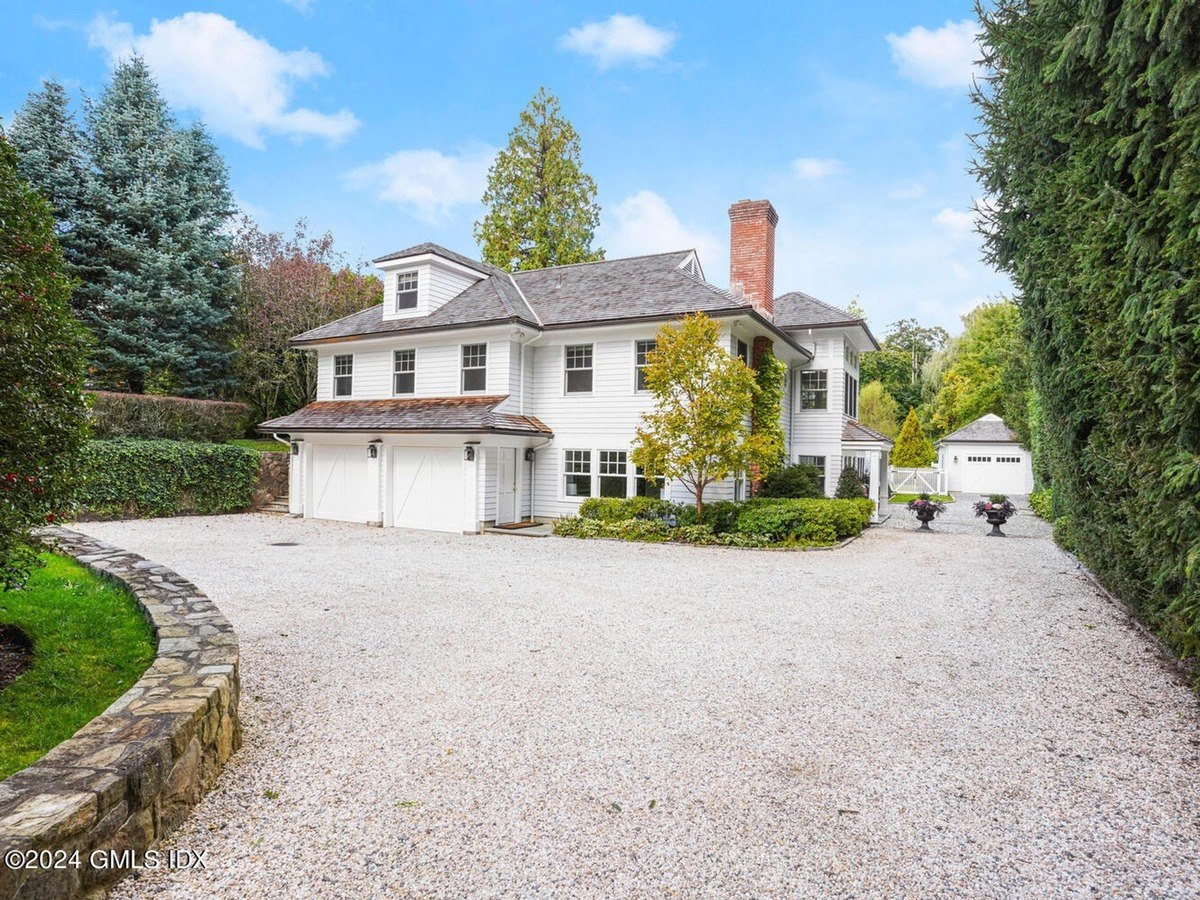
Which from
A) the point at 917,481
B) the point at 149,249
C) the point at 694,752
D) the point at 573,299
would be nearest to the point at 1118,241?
the point at 694,752

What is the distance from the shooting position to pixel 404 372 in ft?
59.5

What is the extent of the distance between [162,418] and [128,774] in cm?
1821

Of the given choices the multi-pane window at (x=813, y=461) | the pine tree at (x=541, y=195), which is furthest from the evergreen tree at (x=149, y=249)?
the multi-pane window at (x=813, y=461)

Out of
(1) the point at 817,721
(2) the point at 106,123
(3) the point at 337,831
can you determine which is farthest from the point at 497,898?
(2) the point at 106,123

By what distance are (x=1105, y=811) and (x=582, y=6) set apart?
15531mm

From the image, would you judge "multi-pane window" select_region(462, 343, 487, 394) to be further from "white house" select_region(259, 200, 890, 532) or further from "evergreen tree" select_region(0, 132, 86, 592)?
"evergreen tree" select_region(0, 132, 86, 592)

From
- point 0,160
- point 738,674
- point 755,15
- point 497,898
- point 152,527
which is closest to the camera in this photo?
point 497,898

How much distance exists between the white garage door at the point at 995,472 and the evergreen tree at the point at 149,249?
3328 cm

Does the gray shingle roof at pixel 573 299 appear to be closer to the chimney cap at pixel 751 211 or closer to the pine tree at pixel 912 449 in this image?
the chimney cap at pixel 751 211

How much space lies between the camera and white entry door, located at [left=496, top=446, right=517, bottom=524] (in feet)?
52.7

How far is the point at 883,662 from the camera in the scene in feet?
19.3

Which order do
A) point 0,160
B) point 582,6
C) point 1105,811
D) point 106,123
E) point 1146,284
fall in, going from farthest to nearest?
point 106,123 < point 582,6 < point 0,160 < point 1146,284 < point 1105,811

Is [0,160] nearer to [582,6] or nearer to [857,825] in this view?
[857,825]

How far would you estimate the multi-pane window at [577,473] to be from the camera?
16.6 meters
